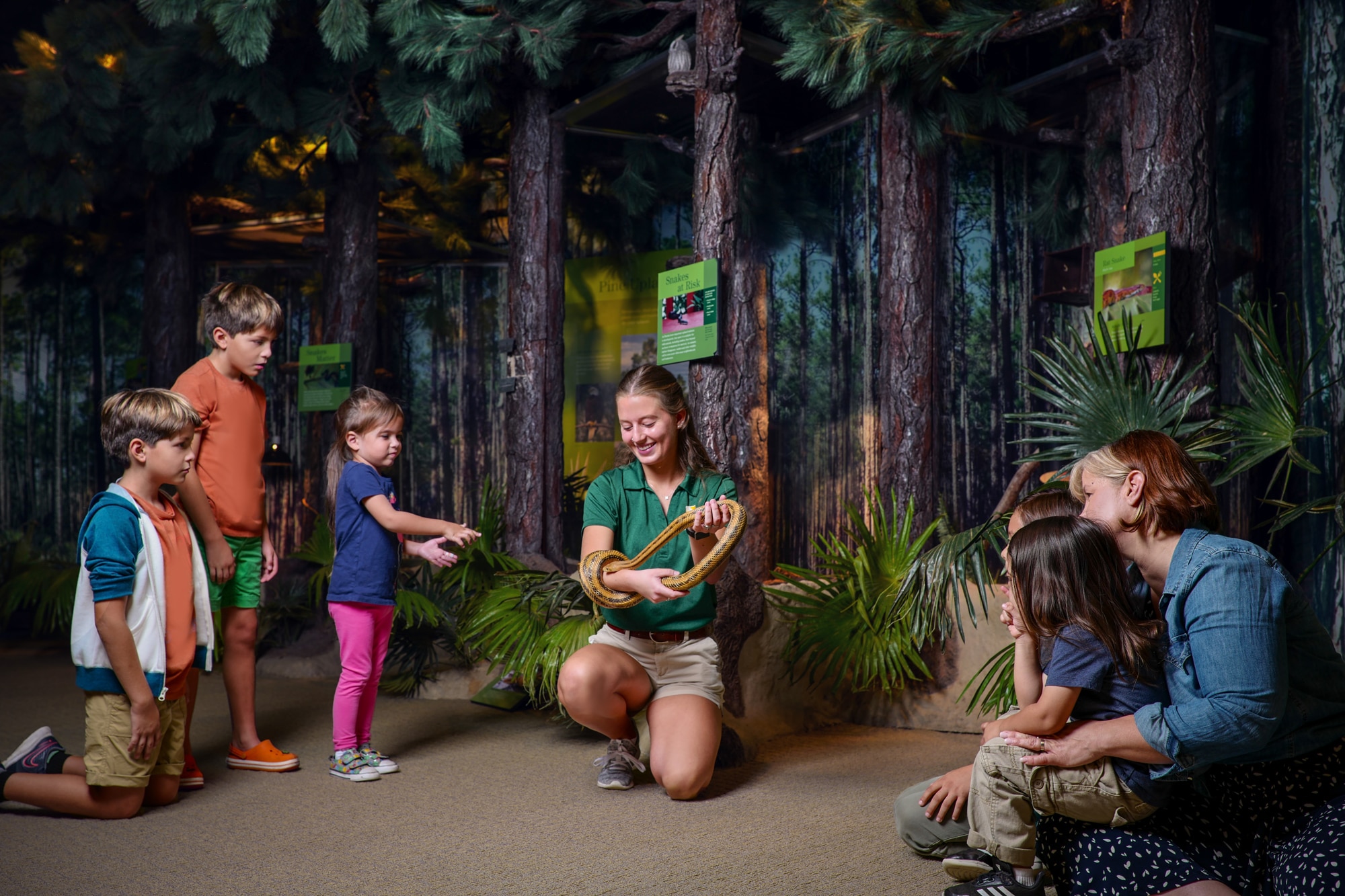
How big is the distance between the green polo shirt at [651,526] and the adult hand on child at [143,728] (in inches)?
50.5

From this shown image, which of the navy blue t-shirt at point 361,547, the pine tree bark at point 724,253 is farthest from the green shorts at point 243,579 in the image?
the pine tree bark at point 724,253

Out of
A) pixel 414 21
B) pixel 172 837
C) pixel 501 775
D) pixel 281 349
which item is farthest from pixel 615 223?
pixel 172 837

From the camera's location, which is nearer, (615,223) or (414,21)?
(414,21)

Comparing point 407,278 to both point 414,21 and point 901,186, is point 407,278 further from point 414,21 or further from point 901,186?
point 901,186

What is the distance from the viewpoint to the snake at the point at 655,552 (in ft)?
9.09

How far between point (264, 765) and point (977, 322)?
4.71 meters

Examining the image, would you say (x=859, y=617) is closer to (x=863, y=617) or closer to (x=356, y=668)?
(x=863, y=617)

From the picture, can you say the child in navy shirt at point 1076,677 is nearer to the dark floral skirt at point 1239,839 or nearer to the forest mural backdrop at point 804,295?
the dark floral skirt at point 1239,839

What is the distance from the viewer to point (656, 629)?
10.4 feet

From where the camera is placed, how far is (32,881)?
7.64 ft

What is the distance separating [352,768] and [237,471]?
106 centimetres

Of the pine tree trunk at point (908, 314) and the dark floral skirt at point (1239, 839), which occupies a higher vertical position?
the pine tree trunk at point (908, 314)

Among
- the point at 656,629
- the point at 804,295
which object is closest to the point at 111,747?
the point at 656,629

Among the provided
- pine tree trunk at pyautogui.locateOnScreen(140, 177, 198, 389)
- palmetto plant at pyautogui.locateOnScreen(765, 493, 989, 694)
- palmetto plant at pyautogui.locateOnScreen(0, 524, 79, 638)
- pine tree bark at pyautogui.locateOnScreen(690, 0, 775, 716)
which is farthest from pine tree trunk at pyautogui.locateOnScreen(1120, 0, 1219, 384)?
pine tree trunk at pyautogui.locateOnScreen(140, 177, 198, 389)
